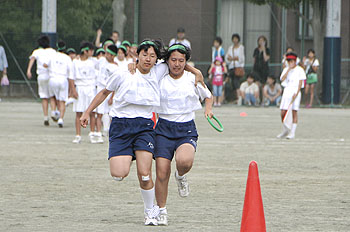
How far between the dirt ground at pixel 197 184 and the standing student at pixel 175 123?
0.46m

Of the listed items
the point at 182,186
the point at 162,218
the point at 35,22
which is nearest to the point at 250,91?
the point at 35,22

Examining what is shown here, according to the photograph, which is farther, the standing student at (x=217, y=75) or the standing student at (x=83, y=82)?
the standing student at (x=217, y=75)

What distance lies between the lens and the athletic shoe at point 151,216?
7.63 metres

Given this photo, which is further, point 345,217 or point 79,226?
point 345,217

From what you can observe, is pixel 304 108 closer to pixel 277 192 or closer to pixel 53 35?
pixel 53 35

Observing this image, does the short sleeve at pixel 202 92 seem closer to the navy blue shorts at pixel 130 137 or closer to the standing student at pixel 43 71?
the navy blue shorts at pixel 130 137

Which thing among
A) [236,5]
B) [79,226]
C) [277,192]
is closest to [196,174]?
[277,192]

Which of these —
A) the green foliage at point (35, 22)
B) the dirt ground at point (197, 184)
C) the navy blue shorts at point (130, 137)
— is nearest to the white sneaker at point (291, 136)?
the dirt ground at point (197, 184)

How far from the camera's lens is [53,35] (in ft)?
86.7

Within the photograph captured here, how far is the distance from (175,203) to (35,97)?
19228 millimetres

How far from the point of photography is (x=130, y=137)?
7.80 m

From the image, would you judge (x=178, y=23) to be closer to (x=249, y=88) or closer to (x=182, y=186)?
(x=249, y=88)

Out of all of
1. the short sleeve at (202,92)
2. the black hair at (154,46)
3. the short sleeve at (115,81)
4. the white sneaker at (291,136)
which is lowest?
the white sneaker at (291,136)

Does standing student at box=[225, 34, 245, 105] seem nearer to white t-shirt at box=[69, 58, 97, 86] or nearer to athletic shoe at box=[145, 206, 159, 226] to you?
white t-shirt at box=[69, 58, 97, 86]
